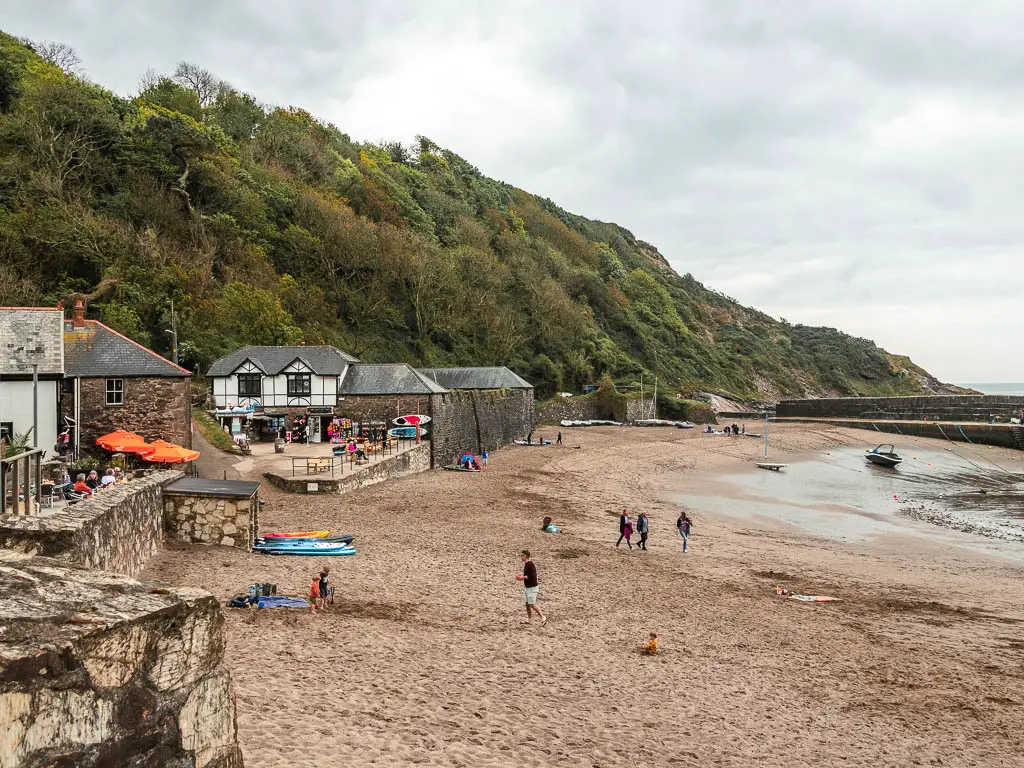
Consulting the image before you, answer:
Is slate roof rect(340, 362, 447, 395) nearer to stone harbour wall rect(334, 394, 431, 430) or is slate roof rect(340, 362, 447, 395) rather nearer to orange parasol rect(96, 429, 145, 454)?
stone harbour wall rect(334, 394, 431, 430)

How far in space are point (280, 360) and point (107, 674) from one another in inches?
1280

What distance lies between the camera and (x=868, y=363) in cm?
10388

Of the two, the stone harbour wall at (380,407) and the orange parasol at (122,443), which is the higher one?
the stone harbour wall at (380,407)

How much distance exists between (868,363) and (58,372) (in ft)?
351

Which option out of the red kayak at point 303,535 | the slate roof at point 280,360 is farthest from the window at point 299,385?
the red kayak at point 303,535

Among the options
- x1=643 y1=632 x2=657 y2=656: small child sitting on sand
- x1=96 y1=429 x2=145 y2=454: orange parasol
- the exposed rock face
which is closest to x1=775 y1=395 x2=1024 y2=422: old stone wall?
x1=643 y1=632 x2=657 y2=656: small child sitting on sand

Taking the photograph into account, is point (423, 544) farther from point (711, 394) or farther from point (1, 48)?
point (711, 394)

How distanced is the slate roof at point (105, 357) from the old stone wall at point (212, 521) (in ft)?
34.6

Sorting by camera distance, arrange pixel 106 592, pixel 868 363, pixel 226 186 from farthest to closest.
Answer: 1. pixel 868 363
2. pixel 226 186
3. pixel 106 592

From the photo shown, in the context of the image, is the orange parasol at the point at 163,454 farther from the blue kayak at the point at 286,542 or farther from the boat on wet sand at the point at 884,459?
the boat on wet sand at the point at 884,459

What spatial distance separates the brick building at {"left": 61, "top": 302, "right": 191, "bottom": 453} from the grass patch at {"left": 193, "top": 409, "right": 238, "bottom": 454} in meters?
3.61

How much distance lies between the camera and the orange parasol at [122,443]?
1891 centimetres

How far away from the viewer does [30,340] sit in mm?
20094

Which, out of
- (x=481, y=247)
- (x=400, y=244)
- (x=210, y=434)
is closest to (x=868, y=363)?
(x=481, y=247)
